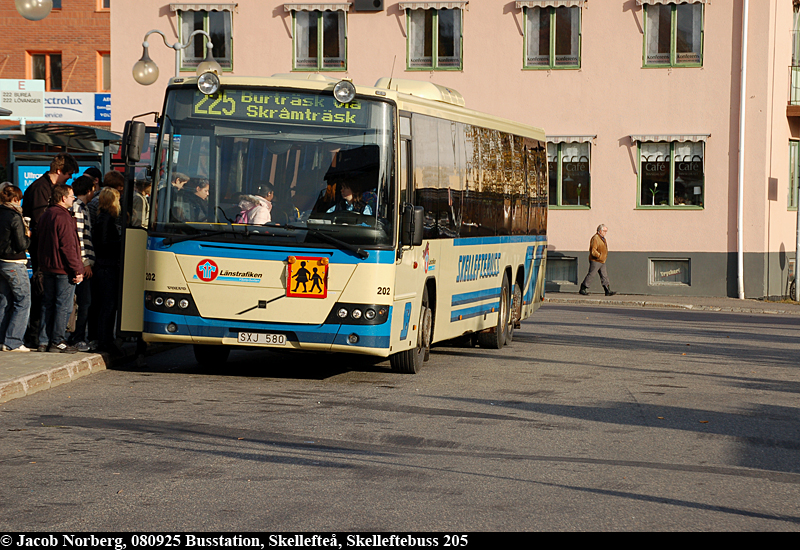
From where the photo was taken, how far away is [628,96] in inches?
1216

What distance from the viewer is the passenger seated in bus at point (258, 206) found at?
1138 centimetres

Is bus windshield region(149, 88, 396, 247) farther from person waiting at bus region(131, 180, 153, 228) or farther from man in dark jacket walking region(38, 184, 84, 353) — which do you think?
man in dark jacket walking region(38, 184, 84, 353)

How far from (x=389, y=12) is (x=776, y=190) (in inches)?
450

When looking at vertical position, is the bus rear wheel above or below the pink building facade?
below

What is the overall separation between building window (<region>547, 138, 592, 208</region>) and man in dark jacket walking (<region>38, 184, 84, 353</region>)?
2055 centimetres

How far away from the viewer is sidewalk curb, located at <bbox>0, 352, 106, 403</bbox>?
10.1m

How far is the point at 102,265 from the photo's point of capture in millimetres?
12797

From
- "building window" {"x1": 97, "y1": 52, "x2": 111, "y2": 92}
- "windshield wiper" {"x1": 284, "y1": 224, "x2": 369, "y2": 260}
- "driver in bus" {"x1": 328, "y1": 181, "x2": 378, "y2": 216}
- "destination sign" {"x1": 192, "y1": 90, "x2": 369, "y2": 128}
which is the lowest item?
"windshield wiper" {"x1": 284, "y1": 224, "x2": 369, "y2": 260}

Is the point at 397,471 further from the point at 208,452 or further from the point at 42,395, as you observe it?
the point at 42,395

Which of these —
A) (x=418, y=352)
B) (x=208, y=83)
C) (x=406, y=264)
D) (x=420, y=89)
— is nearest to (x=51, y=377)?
(x=208, y=83)

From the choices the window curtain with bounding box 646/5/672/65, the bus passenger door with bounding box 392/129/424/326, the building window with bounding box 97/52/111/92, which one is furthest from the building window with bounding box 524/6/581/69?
the building window with bounding box 97/52/111/92

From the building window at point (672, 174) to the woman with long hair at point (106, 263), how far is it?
20.4m

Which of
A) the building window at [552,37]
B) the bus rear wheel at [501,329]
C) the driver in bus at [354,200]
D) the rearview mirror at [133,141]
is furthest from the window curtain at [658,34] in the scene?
the rearview mirror at [133,141]
